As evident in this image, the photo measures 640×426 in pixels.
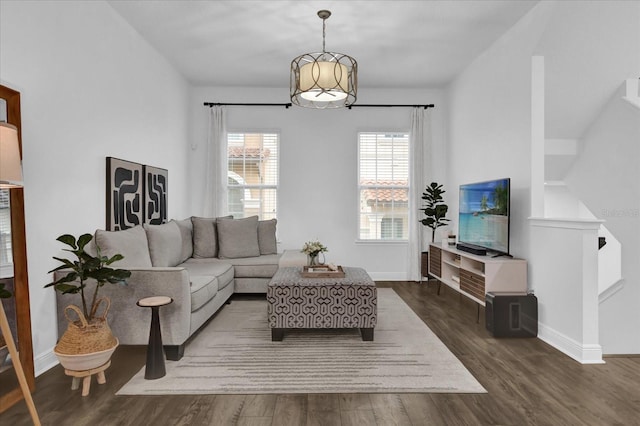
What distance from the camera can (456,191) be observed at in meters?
5.67

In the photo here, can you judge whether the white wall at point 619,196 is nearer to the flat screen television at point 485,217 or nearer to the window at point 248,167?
the flat screen television at point 485,217

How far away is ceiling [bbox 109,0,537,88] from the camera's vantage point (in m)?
3.62

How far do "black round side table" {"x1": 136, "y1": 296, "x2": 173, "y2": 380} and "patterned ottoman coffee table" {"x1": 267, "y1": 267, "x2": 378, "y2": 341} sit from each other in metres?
0.92

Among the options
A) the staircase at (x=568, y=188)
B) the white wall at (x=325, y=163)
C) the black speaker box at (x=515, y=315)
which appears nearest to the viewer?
the black speaker box at (x=515, y=315)

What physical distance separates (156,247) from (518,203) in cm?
370

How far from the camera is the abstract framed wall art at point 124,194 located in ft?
11.9

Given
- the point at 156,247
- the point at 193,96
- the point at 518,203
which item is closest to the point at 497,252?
the point at 518,203

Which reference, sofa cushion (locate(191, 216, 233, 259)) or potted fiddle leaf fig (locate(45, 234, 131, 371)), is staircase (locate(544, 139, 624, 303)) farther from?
potted fiddle leaf fig (locate(45, 234, 131, 371))

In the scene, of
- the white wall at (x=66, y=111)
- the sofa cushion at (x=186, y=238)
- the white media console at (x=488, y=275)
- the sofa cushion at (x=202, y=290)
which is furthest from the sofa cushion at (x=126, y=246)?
the white media console at (x=488, y=275)

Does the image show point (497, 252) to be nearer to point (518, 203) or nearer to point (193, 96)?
point (518, 203)

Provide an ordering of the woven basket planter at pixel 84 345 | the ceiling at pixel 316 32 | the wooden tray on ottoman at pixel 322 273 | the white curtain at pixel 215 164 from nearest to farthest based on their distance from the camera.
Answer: the woven basket planter at pixel 84 345 < the wooden tray on ottoman at pixel 322 273 < the ceiling at pixel 316 32 < the white curtain at pixel 215 164

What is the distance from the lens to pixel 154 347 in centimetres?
259

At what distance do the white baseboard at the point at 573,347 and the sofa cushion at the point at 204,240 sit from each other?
3.78 metres

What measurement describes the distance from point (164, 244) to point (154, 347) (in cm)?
154
